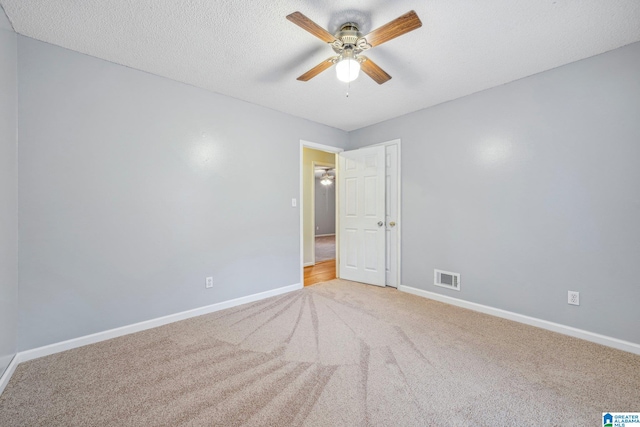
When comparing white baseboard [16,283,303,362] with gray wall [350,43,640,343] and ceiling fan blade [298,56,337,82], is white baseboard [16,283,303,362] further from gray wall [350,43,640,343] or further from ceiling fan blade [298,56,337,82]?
ceiling fan blade [298,56,337,82]

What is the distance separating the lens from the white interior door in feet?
12.7

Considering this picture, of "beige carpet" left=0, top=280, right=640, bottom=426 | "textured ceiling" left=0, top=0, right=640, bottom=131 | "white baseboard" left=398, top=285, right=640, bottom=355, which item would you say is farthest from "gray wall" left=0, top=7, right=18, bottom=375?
"white baseboard" left=398, top=285, right=640, bottom=355

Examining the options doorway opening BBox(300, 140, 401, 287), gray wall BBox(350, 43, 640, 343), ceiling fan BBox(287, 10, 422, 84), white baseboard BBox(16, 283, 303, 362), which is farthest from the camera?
doorway opening BBox(300, 140, 401, 287)

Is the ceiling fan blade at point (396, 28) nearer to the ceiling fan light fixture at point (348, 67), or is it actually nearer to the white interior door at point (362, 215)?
the ceiling fan light fixture at point (348, 67)

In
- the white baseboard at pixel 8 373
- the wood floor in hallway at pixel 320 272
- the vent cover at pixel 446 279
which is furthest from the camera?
the wood floor in hallway at pixel 320 272

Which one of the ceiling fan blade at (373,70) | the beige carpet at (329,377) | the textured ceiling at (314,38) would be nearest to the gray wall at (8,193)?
the textured ceiling at (314,38)

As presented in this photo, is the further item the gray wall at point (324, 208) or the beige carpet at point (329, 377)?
the gray wall at point (324, 208)

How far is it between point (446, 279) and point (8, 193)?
4.19 m

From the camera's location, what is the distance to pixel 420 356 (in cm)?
203

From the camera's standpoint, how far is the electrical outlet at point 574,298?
2345 millimetres

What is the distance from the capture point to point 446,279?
324 centimetres

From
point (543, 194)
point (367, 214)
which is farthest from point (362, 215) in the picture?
point (543, 194)

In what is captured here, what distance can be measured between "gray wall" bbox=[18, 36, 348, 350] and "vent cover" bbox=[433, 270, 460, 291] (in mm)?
2183

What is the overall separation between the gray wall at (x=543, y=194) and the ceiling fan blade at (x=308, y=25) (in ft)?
7.02
